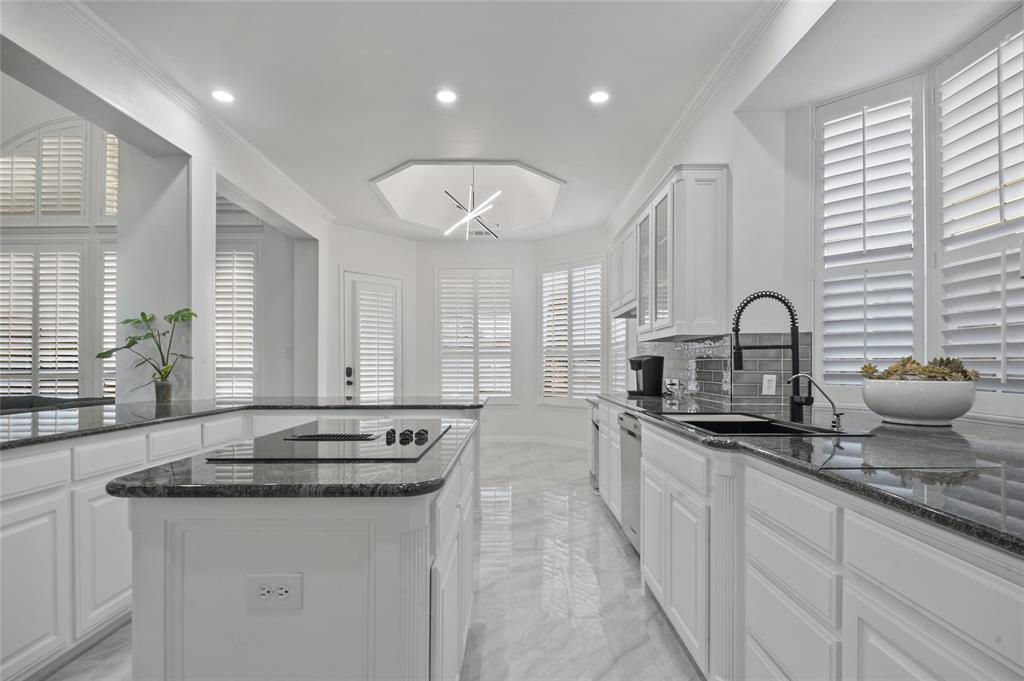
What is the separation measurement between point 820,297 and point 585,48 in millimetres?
1837

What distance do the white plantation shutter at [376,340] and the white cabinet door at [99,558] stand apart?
14.0ft

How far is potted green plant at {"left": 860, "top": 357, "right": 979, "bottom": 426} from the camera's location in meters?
1.80

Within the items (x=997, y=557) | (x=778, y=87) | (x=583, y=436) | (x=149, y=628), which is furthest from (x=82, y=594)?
(x=583, y=436)

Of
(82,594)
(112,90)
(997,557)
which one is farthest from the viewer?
(112,90)

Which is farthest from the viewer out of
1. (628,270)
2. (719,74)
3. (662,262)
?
(628,270)

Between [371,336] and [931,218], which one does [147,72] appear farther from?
[931,218]

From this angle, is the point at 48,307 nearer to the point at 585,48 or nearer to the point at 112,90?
the point at 112,90

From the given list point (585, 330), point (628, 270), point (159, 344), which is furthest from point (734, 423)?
point (585, 330)

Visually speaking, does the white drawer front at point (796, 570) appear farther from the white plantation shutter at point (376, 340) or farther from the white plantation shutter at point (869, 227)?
the white plantation shutter at point (376, 340)

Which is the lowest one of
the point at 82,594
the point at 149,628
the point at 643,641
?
the point at 643,641

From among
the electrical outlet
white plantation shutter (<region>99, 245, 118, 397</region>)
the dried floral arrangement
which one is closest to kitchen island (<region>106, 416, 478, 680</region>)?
the electrical outlet

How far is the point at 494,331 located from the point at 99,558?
5.43 meters

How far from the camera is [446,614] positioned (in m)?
1.35

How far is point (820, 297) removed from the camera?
274cm
